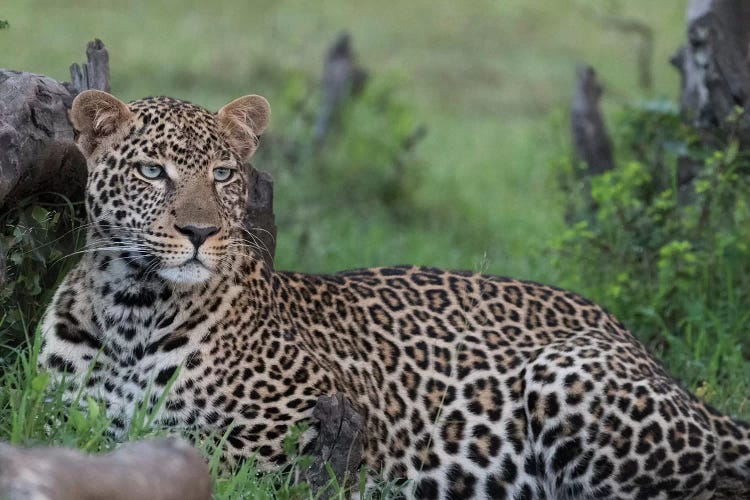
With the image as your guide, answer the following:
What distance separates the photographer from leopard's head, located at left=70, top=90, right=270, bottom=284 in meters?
6.36

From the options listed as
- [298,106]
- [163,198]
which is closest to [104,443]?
[163,198]

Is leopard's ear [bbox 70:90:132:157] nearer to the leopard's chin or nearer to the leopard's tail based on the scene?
the leopard's chin

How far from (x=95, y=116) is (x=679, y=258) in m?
5.44

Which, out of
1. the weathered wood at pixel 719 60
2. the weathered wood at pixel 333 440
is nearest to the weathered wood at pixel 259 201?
the weathered wood at pixel 333 440

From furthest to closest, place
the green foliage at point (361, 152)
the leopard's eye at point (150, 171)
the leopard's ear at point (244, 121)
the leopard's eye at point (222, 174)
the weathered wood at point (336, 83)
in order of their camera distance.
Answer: the weathered wood at point (336, 83), the green foliage at point (361, 152), the leopard's ear at point (244, 121), the leopard's eye at point (222, 174), the leopard's eye at point (150, 171)

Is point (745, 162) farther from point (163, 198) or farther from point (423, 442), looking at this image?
point (163, 198)

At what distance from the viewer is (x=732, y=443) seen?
303 inches

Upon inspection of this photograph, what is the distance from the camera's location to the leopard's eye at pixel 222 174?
6770 mm

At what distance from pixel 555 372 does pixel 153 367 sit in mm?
2364

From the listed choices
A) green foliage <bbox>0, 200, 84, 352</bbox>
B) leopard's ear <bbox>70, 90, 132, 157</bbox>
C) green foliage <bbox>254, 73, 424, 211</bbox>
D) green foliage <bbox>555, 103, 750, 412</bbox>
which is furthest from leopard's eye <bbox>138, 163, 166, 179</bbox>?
green foliage <bbox>254, 73, 424, 211</bbox>

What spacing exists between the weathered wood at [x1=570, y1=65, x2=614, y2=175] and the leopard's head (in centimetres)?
691

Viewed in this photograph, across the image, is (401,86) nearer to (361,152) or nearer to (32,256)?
(361,152)

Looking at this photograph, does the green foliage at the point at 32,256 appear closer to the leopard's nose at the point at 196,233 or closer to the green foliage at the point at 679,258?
the leopard's nose at the point at 196,233

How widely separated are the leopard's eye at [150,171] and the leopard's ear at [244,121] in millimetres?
511
